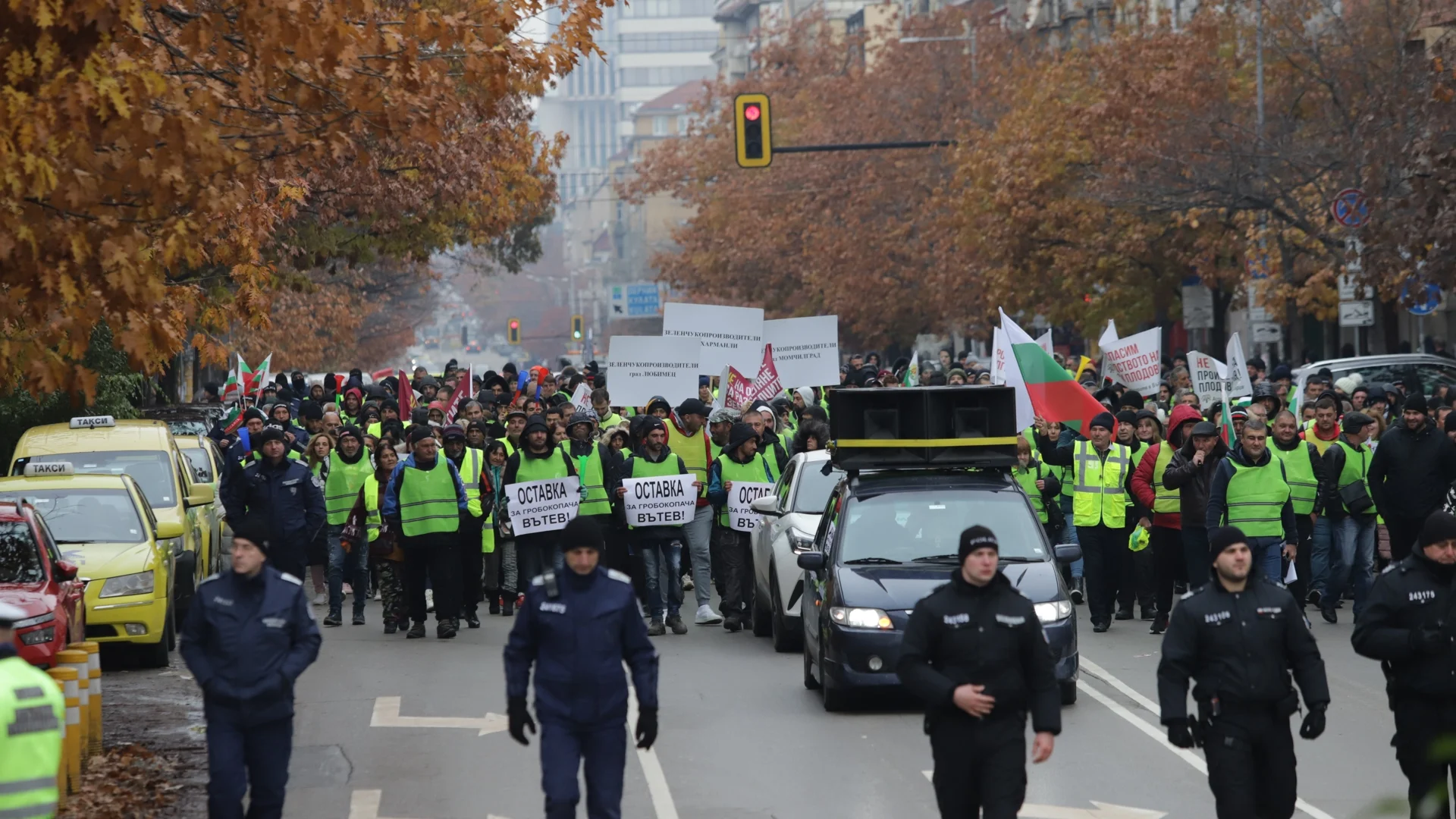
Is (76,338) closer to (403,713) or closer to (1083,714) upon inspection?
(403,713)

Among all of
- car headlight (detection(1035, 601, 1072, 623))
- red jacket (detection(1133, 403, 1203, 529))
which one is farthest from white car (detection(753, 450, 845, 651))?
car headlight (detection(1035, 601, 1072, 623))

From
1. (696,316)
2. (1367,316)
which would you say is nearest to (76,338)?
(696,316)

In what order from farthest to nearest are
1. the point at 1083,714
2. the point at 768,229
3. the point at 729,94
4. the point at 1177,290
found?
the point at 729,94 < the point at 768,229 < the point at 1177,290 < the point at 1083,714

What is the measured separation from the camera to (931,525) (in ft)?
42.0

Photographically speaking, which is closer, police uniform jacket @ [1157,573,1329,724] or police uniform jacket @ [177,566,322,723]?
police uniform jacket @ [1157,573,1329,724]

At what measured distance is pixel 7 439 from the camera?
76.5ft

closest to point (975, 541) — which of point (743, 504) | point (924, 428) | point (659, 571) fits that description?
point (924, 428)

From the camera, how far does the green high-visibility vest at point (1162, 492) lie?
16.2 m

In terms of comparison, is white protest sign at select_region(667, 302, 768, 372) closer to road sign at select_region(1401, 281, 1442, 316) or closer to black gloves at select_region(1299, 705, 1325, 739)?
road sign at select_region(1401, 281, 1442, 316)

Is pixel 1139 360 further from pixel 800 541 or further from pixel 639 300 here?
pixel 639 300

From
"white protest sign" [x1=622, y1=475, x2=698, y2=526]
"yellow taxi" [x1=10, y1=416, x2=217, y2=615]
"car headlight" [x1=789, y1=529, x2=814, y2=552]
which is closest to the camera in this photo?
"car headlight" [x1=789, y1=529, x2=814, y2=552]

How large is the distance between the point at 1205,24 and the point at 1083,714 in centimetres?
2743

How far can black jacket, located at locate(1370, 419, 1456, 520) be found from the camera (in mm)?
15867

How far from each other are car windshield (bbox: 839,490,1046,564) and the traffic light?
48.4 ft
